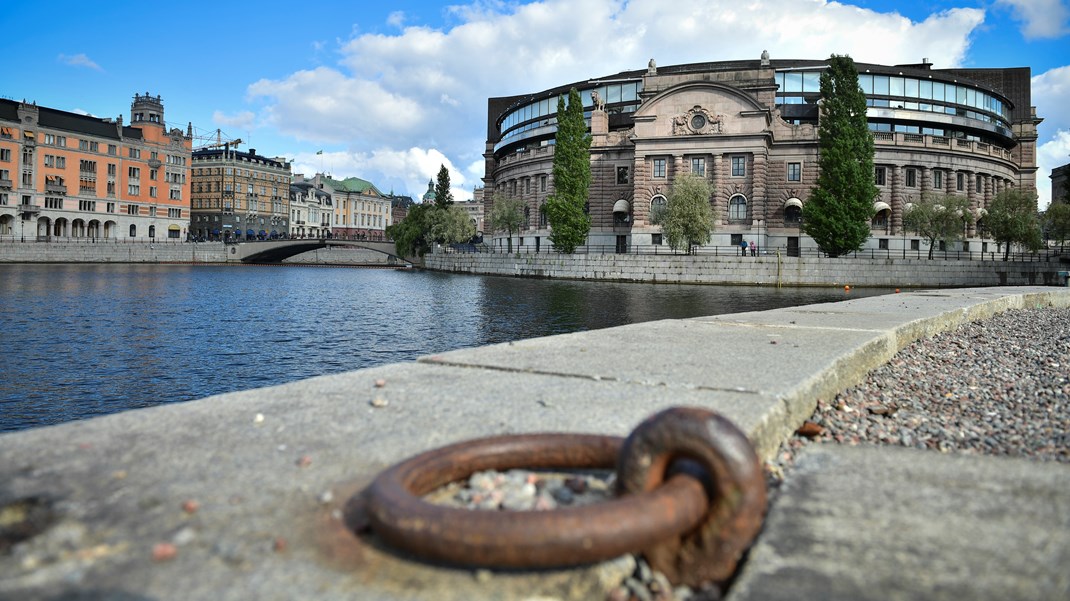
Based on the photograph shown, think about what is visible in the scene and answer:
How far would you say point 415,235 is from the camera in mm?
88500

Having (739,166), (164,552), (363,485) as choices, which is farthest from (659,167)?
(164,552)

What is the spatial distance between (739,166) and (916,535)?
6102 centimetres

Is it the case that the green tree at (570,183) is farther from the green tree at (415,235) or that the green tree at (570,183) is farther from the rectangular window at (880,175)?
the green tree at (415,235)

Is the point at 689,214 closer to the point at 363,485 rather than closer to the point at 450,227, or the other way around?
the point at 450,227

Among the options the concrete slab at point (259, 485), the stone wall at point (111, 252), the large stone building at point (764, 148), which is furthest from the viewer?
the stone wall at point (111, 252)

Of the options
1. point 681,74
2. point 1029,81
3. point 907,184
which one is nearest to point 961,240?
point 907,184

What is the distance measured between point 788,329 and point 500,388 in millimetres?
5170

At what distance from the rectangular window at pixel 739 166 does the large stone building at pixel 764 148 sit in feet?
0.30

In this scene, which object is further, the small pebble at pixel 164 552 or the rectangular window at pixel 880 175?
the rectangular window at pixel 880 175

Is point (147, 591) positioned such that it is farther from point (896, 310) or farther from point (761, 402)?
point (896, 310)

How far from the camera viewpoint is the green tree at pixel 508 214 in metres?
73.5

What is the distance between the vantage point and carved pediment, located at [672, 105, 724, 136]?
2307 inches

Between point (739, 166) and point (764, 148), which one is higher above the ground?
point (764, 148)

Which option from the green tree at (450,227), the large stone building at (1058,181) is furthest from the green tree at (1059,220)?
the large stone building at (1058,181)
